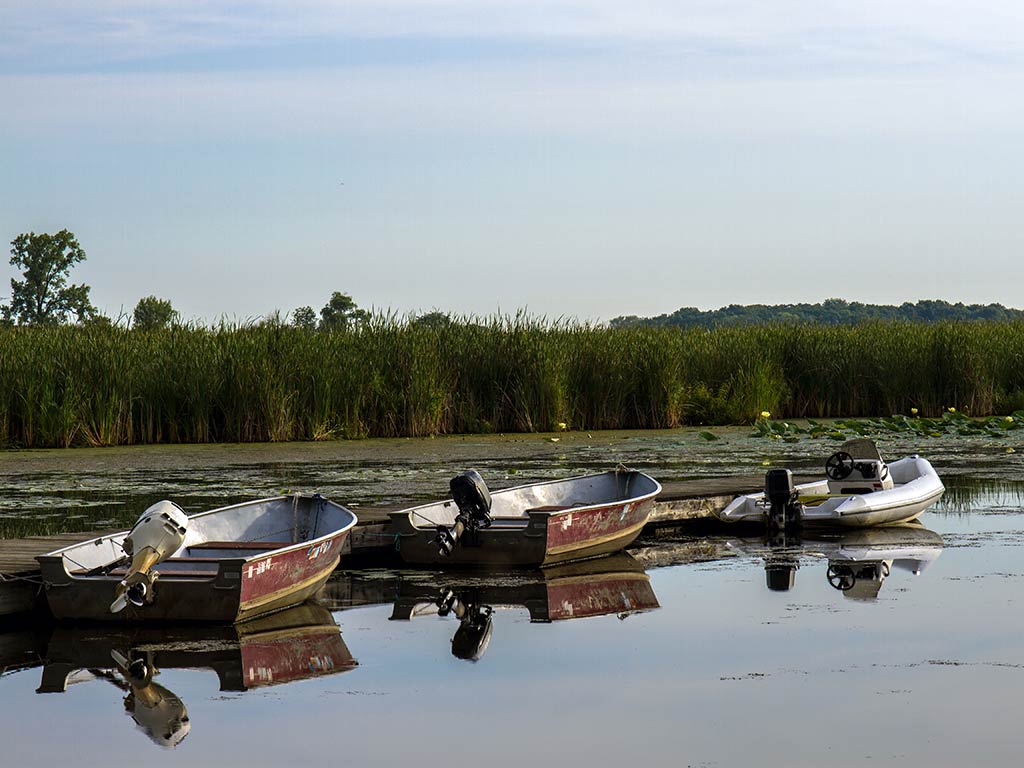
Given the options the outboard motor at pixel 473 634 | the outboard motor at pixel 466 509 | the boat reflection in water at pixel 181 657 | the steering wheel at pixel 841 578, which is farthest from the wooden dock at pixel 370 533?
the steering wheel at pixel 841 578

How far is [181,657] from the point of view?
6.38m

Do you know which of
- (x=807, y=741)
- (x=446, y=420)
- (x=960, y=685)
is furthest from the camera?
(x=446, y=420)

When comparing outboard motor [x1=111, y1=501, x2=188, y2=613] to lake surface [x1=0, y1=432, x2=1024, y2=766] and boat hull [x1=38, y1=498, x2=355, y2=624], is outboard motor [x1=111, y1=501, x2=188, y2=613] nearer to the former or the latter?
boat hull [x1=38, y1=498, x2=355, y2=624]

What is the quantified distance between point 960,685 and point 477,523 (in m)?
3.53

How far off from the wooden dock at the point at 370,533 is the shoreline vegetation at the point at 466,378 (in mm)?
6119

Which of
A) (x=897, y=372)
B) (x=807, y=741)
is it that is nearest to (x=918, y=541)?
(x=807, y=741)

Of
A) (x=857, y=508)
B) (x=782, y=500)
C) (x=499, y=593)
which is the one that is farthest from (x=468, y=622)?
(x=857, y=508)

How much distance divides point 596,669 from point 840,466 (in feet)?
16.9

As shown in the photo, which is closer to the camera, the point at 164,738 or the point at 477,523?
the point at 164,738

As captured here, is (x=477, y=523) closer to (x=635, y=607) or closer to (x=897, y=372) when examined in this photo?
(x=635, y=607)

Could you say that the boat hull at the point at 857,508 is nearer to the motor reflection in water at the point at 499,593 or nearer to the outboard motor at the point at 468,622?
the motor reflection in water at the point at 499,593

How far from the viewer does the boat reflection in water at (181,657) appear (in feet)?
18.6

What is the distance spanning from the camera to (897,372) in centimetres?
2042

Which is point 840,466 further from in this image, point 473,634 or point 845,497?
point 473,634
